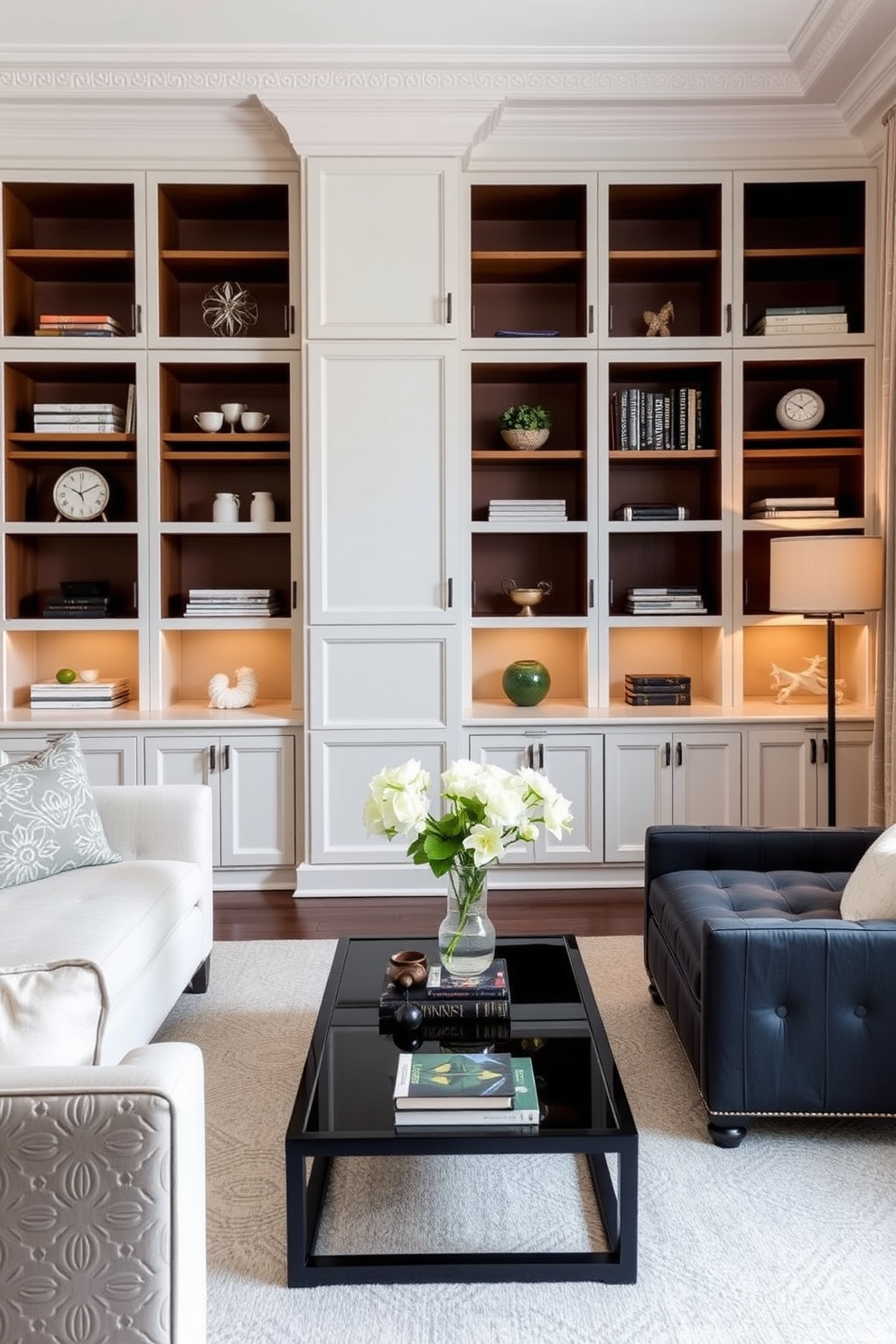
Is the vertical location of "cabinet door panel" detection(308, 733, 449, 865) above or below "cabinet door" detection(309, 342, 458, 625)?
below

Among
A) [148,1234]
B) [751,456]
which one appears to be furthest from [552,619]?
[148,1234]

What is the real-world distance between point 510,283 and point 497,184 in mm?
477

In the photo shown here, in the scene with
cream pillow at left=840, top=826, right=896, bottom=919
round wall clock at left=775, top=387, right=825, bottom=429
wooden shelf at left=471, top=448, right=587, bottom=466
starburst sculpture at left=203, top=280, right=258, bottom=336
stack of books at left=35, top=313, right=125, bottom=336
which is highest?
starburst sculpture at left=203, top=280, right=258, bottom=336

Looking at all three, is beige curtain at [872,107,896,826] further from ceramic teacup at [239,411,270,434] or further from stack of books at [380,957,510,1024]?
ceramic teacup at [239,411,270,434]

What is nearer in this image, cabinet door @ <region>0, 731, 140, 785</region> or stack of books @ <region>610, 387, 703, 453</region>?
cabinet door @ <region>0, 731, 140, 785</region>

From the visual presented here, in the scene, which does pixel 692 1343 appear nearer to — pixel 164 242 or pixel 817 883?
pixel 817 883

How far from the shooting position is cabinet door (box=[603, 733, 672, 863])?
4.20 metres

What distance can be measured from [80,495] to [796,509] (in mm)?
3086

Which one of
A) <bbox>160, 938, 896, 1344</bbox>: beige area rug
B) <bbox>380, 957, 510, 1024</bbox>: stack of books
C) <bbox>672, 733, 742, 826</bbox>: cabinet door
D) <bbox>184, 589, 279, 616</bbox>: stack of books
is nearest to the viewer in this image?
<bbox>160, 938, 896, 1344</bbox>: beige area rug

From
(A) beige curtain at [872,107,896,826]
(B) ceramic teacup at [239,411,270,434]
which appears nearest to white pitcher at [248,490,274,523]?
(B) ceramic teacup at [239,411,270,434]

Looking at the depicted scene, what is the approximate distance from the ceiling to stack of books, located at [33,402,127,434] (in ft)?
3.44

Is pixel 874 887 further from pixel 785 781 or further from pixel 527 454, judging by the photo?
pixel 527 454

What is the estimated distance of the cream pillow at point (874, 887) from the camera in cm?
228

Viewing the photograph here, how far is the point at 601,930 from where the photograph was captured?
375 cm
